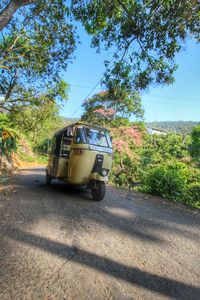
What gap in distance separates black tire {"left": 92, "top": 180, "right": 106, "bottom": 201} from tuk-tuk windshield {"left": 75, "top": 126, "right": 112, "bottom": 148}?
3.97ft

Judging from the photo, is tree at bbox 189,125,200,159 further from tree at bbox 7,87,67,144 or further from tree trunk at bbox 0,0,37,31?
tree trunk at bbox 0,0,37,31

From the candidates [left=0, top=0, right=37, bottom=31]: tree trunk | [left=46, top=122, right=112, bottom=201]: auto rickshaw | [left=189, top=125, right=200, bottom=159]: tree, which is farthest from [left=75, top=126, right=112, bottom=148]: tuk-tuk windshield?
A: [left=189, top=125, right=200, bottom=159]: tree

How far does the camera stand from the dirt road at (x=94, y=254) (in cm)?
221

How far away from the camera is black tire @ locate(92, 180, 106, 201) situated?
20.0ft

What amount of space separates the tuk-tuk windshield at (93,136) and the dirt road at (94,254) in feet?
6.74

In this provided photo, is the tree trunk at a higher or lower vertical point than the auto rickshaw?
higher

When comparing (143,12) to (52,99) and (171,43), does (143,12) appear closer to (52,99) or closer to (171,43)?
(171,43)

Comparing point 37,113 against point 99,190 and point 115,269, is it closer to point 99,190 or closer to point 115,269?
point 99,190

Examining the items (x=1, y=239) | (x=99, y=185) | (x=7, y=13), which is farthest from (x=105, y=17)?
(x=1, y=239)

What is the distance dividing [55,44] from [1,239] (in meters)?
9.12

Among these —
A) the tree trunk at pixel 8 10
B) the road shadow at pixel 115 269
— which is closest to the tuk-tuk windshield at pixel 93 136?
the tree trunk at pixel 8 10

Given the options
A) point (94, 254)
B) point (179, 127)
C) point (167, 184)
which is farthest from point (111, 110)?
point (179, 127)

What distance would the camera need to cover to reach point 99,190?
6102mm

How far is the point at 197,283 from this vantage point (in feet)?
8.18
